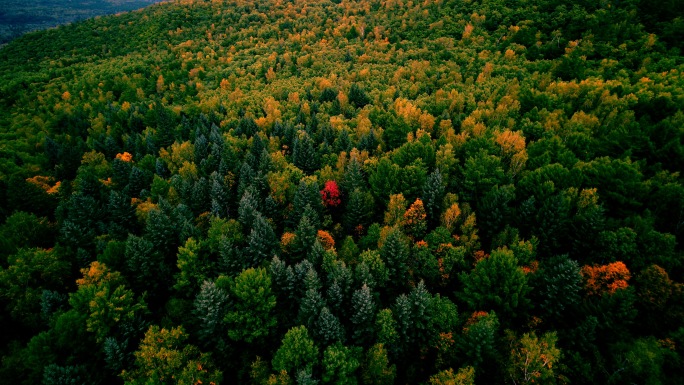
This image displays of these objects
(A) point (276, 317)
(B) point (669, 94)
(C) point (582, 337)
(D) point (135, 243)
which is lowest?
(A) point (276, 317)

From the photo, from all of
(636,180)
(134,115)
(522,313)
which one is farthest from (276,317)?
(134,115)

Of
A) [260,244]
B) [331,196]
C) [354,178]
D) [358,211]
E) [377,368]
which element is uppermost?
[354,178]

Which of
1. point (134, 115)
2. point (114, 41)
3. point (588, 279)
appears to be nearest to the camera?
point (588, 279)

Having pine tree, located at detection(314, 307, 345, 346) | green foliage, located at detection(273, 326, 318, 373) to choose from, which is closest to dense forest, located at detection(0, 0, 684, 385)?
green foliage, located at detection(273, 326, 318, 373)

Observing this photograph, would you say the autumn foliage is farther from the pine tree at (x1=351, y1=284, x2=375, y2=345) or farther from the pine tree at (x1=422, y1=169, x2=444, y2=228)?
the pine tree at (x1=351, y1=284, x2=375, y2=345)

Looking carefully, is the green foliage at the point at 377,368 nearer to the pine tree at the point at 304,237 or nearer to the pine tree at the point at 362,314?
the pine tree at the point at 362,314

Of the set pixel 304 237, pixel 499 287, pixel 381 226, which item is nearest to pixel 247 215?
pixel 304 237

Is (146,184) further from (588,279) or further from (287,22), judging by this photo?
(287,22)

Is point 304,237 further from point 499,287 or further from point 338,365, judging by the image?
point 499,287
